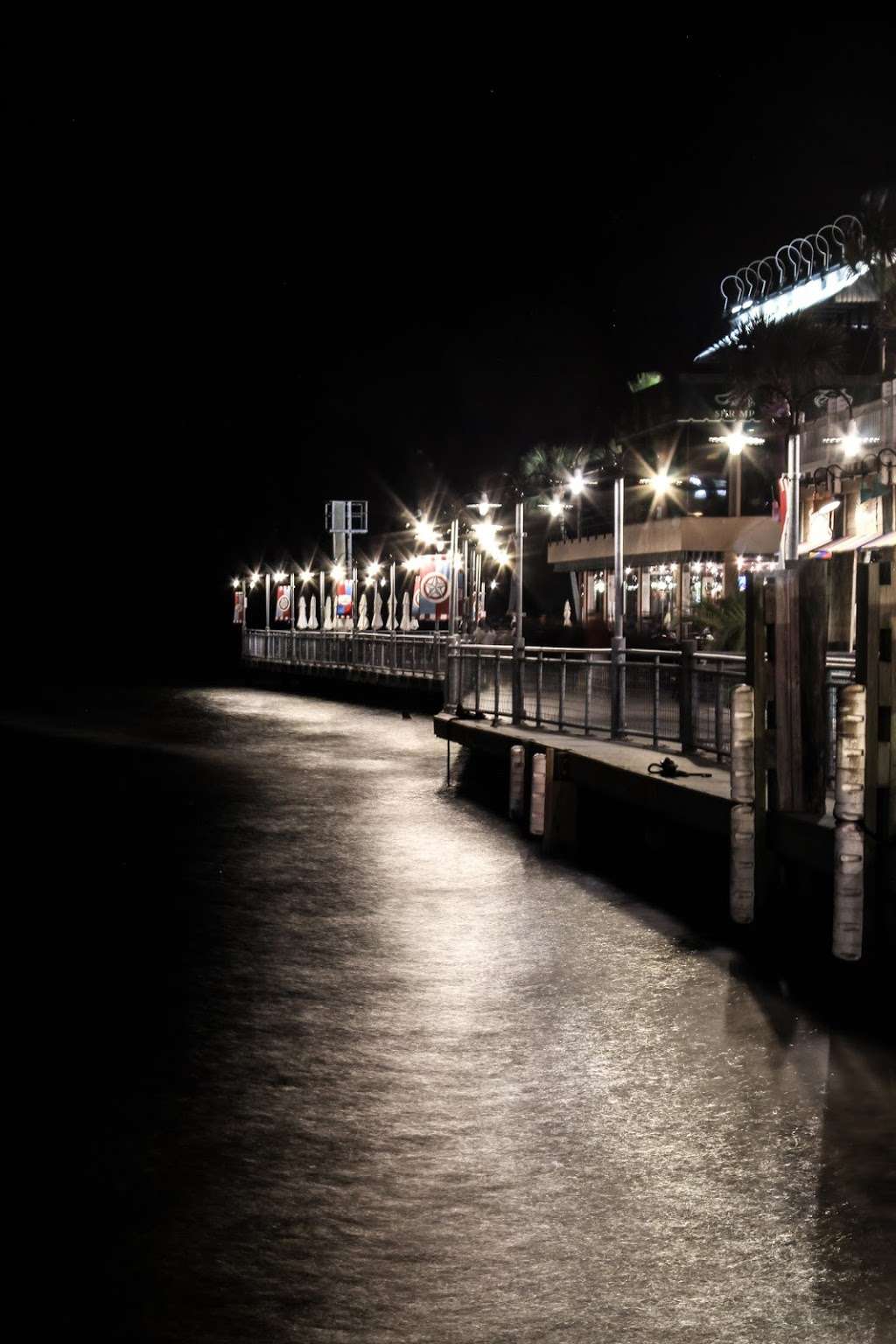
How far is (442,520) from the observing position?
4403 centimetres

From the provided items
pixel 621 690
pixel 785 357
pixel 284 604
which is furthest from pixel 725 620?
pixel 284 604

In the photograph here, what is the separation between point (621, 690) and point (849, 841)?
10.3 m

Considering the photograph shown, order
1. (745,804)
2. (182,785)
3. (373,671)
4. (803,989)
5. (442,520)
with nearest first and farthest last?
(803,989), (745,804), (182,785), (442,520), (373,671)

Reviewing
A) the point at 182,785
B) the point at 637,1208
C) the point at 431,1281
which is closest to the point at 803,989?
the point at 637,1208

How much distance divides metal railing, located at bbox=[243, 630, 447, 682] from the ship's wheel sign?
3.63 ft

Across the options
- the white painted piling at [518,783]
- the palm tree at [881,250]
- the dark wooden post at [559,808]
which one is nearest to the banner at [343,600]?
the palm tree at [881,250]

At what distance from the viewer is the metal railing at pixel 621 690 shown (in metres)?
15.9

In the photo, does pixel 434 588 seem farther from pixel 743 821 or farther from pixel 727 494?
pixel 743 821

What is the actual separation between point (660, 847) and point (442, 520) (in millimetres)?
29022

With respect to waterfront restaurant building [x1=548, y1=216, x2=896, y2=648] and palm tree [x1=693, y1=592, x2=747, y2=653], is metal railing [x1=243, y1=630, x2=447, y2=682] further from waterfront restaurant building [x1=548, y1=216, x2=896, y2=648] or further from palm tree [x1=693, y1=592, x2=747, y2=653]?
palm tree [x1=693, y1=592, x2=747, y2=653]

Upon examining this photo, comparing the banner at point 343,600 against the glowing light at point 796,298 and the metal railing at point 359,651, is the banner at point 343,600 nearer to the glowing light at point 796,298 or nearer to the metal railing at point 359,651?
the metal railing at point 359,651

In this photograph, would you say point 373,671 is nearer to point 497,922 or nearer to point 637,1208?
point 497,922

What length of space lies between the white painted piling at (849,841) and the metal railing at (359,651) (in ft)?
106

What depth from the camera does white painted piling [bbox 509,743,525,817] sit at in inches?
760
